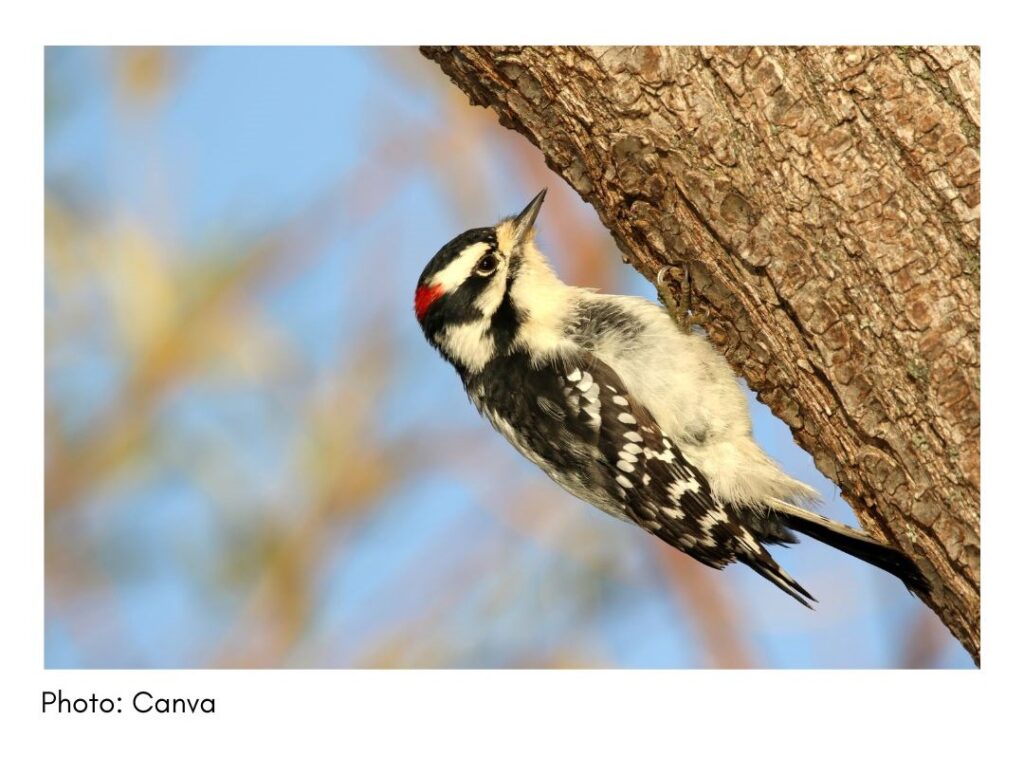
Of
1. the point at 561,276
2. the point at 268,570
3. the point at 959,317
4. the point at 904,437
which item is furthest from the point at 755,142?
the point at 268,570

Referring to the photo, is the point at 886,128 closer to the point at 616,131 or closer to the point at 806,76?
the point at 806,76

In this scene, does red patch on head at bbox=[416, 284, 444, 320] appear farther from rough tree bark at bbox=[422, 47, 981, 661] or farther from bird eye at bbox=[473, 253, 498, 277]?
rough tree bark at bbox=[422, 47, 981, 661]

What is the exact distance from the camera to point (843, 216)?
3.12m

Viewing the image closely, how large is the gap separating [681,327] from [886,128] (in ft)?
3.38

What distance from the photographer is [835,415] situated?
3.28m

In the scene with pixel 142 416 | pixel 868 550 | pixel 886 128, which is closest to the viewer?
pixel 886 128

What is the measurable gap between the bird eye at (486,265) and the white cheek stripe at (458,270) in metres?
0.02

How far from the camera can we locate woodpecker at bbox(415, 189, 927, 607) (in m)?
3.85

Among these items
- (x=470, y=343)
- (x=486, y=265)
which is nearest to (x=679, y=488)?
(x=470, y=343)

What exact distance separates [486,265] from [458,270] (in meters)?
0.12

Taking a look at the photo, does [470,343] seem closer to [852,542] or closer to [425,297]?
[425,297]

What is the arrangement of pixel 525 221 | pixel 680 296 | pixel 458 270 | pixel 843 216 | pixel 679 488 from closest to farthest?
pixel 843 216, pixel 680 296, pixel 679 488, pixel 458 270, pixel 525 221

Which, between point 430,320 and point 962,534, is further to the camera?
point 430,320

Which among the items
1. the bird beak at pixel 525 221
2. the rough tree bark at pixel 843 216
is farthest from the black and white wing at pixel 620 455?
the rough tree bark at pixel 843 216
